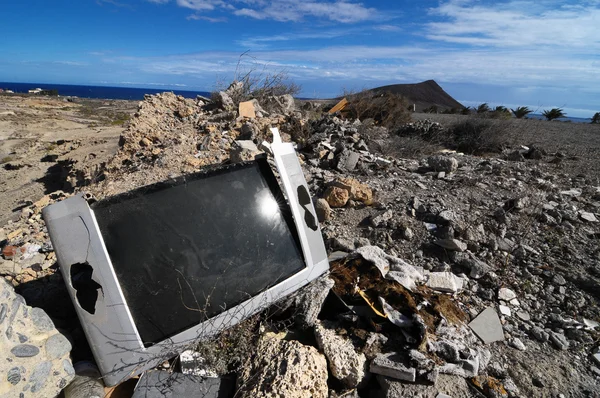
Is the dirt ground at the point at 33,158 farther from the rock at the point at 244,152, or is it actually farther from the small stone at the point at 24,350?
the small stone at the point at 24,350

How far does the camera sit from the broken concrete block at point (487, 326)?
194 centimetres

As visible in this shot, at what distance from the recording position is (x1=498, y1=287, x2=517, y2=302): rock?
7.44 feet

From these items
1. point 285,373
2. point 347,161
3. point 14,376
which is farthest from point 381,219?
point 14,376

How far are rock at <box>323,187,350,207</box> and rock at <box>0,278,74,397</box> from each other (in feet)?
7.79

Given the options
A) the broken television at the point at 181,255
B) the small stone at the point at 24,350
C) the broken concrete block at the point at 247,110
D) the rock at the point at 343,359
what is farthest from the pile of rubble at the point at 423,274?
the broken concrete block at the point at 247,110

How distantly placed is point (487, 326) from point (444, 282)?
361 mm

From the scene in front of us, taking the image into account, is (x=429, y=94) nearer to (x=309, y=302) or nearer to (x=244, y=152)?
(x=244, y=152)

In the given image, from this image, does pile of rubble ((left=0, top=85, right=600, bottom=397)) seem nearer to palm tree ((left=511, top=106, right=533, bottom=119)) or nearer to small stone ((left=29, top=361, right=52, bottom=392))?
small stone ((left=29, top=361, right=52, bottom=392))

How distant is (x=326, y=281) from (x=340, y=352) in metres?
0.41

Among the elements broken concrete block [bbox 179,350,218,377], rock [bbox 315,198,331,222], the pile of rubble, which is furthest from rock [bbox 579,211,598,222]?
broken concrete block [bbox 179,350,218,377]

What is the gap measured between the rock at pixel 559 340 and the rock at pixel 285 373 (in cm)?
156

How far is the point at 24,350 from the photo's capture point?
3.92 ft

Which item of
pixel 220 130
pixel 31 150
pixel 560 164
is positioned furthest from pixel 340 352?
pixel 31 150

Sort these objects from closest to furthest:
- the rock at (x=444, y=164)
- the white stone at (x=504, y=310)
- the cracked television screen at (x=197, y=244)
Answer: the cracked television screen at (x=197, y=244) → the white stone at (x=504, y=310) → the rock at (x=444, y=164)
